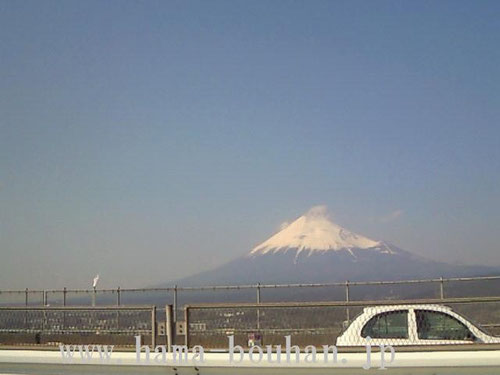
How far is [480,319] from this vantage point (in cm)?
1384

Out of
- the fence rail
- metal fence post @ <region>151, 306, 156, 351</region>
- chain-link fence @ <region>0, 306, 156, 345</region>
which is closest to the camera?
metal fence post @ <region>151, 306, 156, 351</region>

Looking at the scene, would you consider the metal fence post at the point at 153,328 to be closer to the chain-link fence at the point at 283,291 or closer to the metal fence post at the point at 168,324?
the metal fence post at the point at 168,324

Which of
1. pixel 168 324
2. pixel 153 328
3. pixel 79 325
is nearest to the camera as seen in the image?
pixel 168 324

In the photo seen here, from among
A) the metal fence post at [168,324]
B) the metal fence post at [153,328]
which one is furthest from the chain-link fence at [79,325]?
the metal fence post at [168,324]

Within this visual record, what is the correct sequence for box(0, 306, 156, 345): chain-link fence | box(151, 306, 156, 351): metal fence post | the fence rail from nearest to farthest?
box(151, 306, 156, 351): metal fence post → box(0, 306, 156, 345): chain-link fence → the fence rail

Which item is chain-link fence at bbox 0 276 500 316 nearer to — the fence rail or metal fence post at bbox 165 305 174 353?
the fence rail

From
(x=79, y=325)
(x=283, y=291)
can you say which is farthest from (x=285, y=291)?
(x=79, y=325)

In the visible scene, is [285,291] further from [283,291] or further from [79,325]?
[79,325]

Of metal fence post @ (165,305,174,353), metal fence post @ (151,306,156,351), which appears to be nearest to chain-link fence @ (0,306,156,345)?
metal fence post @ (151,306,156,351)

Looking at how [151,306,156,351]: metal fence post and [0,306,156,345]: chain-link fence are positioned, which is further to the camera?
[0,306,156,345]: chain-link fence

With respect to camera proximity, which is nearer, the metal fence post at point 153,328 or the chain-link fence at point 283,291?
the metal fence post at point 153,328

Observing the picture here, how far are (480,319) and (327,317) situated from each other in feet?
17.2

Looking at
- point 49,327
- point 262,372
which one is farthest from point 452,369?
point 49,327

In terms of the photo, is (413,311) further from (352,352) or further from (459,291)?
(459,291)
